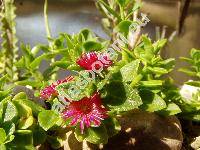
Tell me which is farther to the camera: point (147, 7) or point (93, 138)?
point (147, 7)

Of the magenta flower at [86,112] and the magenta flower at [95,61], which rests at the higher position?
the magenta flower at [95,61]

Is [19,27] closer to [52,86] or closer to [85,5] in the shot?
[85,5]

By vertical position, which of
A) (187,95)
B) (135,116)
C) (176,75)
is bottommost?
(176,75)

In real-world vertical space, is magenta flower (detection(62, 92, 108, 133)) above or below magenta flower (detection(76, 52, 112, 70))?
below

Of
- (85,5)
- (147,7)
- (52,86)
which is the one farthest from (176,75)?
(52,86)

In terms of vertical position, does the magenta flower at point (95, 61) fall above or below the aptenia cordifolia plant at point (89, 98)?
above

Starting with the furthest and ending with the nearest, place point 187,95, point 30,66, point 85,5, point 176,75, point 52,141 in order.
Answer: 1. point 85,5
2. point 176,75
3. point 187,95
4. point 30,66
5. point 52,141

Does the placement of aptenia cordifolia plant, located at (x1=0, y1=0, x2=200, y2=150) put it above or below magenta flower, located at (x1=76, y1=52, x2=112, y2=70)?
below

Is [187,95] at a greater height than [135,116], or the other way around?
[135,116]
